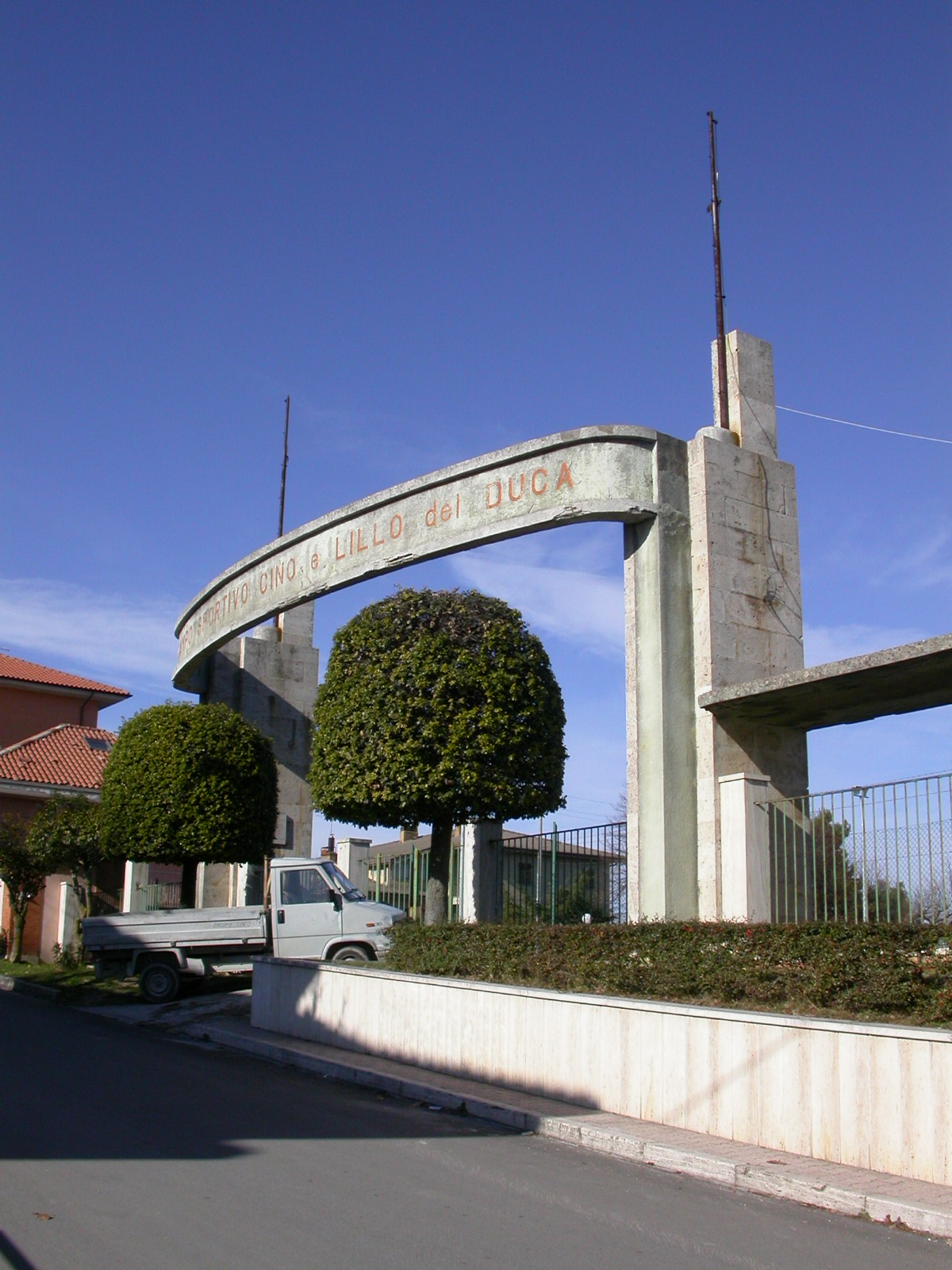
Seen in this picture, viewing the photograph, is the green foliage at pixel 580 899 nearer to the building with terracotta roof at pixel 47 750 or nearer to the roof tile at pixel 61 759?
the building with terracotta roof at pixel 47 750

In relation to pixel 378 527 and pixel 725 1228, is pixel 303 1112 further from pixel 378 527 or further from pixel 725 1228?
pixel 378 527

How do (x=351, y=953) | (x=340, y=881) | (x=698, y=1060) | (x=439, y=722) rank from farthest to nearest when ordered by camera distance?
(x=340, y=881) < (x=351, y=953) < (x=439, y=722) < (x=698, y=1060)

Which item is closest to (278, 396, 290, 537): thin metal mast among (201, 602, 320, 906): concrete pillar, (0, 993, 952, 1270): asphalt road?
(201, 602, 320, 906): concrete pillar

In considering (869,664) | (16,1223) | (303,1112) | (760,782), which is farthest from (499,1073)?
(16,1223)

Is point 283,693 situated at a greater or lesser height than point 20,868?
greater

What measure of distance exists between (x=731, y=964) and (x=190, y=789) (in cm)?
1235

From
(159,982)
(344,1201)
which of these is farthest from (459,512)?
(344,1201)

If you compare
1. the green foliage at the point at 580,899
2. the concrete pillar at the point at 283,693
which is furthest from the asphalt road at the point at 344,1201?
the concrete pillar at the point at 283,693

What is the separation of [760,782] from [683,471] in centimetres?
351

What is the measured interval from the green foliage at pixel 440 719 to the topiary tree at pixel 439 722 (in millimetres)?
13

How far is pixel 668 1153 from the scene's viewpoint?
24.8ft

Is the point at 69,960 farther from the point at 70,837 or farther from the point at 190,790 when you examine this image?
the point at 190,790

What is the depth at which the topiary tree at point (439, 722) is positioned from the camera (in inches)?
549

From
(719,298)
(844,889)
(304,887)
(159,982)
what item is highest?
(719,298)
